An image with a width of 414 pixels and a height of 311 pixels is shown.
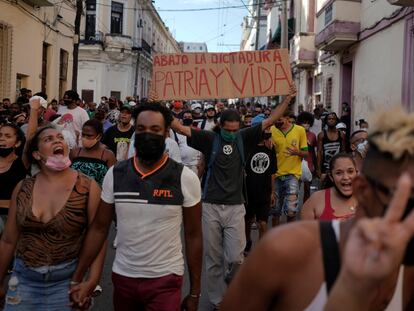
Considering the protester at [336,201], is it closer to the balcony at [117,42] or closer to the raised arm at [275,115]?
the raised arm at [275,115]

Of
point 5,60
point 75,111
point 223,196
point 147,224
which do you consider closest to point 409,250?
point 147,224

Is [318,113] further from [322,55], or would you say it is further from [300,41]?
[300,41]

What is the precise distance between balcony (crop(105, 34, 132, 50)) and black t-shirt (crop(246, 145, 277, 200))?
122 feet

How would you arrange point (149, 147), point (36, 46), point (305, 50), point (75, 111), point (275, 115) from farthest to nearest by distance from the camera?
point (305, 50)
point (36, 46)
point (75, 111)
point (275, 115)
point (149, 147)

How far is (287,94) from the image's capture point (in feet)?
20.9

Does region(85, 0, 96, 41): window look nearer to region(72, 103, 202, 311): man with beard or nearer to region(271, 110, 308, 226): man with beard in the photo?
region(271, 110, 308, 226): man with beard

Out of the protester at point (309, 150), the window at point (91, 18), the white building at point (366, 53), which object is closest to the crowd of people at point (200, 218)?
the protester at point (309, 150)

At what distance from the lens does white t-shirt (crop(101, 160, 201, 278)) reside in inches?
123

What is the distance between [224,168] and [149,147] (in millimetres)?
1941

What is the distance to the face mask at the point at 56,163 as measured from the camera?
3340 mm

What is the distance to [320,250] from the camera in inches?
63.7

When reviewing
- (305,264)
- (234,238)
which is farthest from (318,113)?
(305,264)

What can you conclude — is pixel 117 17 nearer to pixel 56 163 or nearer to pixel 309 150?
pixel 309 150

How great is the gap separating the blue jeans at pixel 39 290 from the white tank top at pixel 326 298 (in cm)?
189
